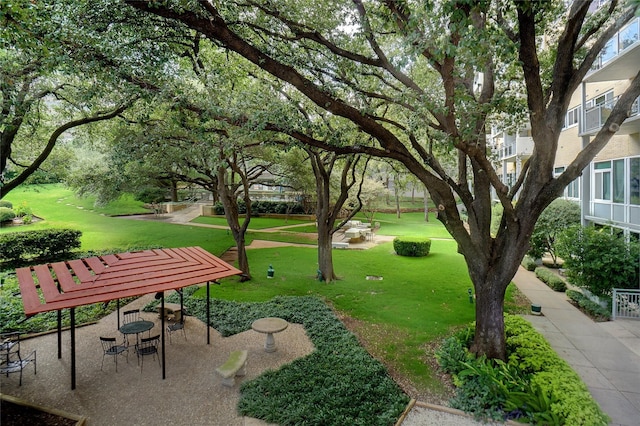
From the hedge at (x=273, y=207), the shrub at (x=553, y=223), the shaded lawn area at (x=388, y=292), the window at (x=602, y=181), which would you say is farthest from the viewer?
the hedge at (x=273, y=207)

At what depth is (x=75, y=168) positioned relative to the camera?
55.9 feet

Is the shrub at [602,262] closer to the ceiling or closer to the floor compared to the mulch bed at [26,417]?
closer to the ceiling

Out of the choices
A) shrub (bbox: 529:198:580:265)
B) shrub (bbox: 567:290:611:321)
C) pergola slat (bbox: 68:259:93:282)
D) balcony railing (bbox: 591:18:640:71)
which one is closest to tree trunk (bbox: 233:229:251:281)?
pergola slat (bbox: 68:259:93:282)

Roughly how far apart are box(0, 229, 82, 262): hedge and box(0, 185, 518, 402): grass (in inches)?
81.3

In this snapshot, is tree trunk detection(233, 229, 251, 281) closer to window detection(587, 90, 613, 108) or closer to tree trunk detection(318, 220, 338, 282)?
tree trunk detection(318, 220, 338, 282)

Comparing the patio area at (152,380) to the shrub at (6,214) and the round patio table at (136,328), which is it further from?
the shrub at (6,214)

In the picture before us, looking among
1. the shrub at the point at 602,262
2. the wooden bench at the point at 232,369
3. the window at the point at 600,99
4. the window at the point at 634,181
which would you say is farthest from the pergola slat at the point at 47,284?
the window at the point at 600,99

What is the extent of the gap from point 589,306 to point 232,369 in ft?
41.6

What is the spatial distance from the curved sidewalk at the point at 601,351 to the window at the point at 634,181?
464 cm

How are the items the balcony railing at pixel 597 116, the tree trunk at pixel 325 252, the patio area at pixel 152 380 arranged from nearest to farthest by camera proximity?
the patio area at pixel 152 380, the balcony railing at pixel 597 116, the tree trunk at pixel 325 252

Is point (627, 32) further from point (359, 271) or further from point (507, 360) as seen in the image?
point (359, 271)

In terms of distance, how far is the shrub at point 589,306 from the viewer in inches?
456

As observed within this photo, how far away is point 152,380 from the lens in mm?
7941

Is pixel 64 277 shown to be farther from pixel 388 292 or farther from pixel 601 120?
pixel 601 120
